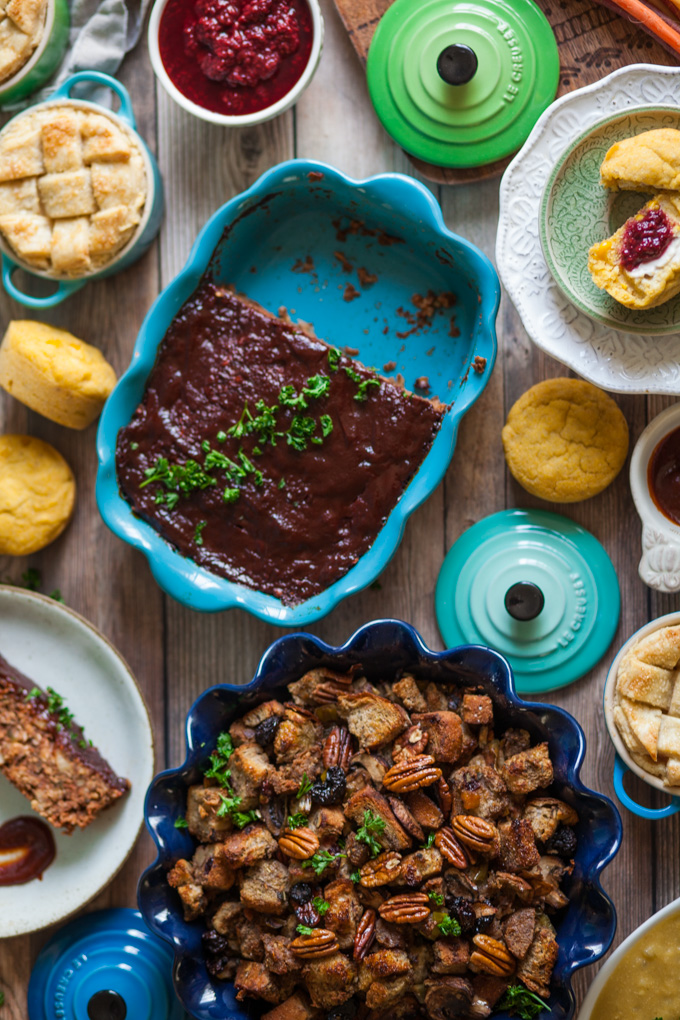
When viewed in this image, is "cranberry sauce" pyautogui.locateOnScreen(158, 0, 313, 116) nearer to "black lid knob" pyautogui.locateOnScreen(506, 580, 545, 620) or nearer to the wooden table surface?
the wooden table surface

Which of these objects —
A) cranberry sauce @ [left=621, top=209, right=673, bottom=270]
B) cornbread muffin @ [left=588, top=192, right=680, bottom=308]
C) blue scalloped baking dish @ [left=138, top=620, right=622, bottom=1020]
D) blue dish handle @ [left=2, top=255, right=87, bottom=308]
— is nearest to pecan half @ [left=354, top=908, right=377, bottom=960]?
blue scalloped baking dish @ [left=138, top=620, right=622, bottom=1020]

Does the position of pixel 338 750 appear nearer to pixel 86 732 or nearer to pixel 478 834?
pixel 478 834

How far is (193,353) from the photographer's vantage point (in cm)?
346

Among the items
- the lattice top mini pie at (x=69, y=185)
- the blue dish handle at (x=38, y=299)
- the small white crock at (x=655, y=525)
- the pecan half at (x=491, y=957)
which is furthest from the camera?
the blue dish handle at (x=38, y=299)

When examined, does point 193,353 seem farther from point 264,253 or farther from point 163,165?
point 163,165

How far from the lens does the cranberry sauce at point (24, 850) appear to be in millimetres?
3564

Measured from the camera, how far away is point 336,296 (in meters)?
3.58

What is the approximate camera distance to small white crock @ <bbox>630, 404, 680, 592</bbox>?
3.21 metres

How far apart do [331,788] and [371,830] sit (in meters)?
0.20

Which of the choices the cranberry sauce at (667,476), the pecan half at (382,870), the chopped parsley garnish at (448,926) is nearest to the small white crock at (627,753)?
the cranberry sauce at (667,476)

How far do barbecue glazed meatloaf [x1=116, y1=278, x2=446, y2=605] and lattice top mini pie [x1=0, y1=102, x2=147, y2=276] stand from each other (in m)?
0.45

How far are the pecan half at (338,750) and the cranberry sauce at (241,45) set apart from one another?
2477 mm

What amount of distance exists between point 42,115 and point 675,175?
Answer: 2488 mm

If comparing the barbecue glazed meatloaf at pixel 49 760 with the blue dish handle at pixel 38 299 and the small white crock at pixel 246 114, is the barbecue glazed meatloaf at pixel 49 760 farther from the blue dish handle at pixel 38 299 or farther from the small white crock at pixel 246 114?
the small white crock at pixel 246 114
